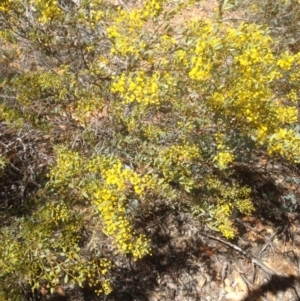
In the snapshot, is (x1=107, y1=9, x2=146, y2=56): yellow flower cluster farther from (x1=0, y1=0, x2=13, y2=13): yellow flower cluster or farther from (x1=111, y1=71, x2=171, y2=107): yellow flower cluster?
(x1=0, y1=0, x2=13, y2=13): yellow flower cluster

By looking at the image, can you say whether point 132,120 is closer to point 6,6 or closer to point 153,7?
point 153,7

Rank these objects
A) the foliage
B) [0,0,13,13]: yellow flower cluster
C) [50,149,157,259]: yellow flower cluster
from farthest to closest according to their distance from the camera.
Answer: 1. [0,0,13,13]: yellow flower cluster
2. the foliage
3. [50,149,157,259]: yellow flower cluster

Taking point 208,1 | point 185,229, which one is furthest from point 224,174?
point 208,1

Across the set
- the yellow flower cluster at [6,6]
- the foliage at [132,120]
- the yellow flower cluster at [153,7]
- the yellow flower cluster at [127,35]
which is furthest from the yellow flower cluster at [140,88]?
the yellow flower cluster at [6,6]

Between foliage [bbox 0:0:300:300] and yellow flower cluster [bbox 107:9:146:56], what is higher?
yellow flower cluster [bbox 107:9:146:56]

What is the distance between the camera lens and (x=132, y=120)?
3.29 m

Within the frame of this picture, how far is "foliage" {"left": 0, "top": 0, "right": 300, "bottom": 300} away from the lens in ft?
9.29

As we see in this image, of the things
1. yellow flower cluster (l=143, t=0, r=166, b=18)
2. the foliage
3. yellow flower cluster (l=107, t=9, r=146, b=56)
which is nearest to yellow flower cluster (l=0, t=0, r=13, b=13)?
the foliage

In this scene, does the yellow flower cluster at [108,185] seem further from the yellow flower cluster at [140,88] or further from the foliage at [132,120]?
the yellow flower cluster at [140,88]

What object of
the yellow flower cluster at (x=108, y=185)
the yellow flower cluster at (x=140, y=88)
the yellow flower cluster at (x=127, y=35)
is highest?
the yellow flower cluster at (x=127, y=35)

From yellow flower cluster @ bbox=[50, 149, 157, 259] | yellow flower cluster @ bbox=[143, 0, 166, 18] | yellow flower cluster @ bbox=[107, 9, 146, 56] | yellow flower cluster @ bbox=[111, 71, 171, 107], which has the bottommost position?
yellow flower cluster @ bbox=[50, 149, 157, 259]

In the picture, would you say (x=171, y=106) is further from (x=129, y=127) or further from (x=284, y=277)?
(x=284, y=277)

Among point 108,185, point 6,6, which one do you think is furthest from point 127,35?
point 108,185

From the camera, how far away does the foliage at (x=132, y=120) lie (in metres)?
2.83
